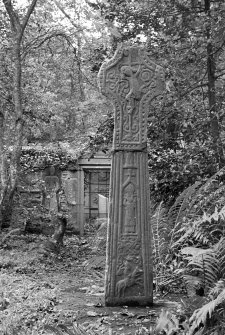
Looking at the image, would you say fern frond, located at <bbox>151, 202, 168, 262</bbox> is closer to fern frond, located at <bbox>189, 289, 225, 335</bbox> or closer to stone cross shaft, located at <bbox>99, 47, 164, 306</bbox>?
stone cross shaft, located at <bbox>99, 47, 164, 306</bbox>

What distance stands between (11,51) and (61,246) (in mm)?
4461

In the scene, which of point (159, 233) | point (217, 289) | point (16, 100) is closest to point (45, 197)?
point (16, 100)

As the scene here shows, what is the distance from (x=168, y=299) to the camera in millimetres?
5383

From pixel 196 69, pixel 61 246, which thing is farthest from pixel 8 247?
pixel 196 69

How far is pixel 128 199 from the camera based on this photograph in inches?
201

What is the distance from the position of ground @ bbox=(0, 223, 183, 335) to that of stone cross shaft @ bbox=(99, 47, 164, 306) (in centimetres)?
24

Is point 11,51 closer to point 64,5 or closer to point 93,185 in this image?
point 64,5

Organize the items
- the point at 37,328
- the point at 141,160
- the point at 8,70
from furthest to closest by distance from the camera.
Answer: the point at 8,70 → the point at 141,160 → the point at 37,328

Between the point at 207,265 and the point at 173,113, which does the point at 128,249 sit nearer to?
the point at 207,265

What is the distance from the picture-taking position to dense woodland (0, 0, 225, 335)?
199 inches

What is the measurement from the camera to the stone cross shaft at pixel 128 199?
5062 millimetres

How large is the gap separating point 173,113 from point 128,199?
3498 mm

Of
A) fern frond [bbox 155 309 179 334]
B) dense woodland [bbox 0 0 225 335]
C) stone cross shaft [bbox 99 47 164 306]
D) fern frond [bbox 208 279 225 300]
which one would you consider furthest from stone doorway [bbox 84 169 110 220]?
fern frond [bbox 155 309 179 334]

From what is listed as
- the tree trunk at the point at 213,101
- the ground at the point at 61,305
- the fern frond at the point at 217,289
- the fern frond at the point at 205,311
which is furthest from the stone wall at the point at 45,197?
the fern frond at the point at 205,311
